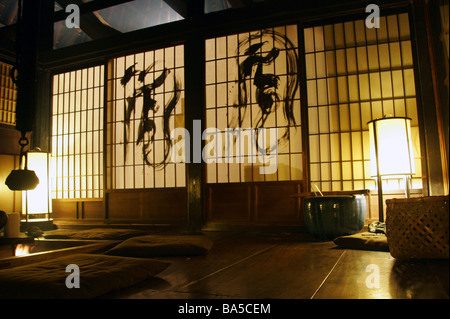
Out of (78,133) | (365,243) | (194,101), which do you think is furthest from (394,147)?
(78,133)

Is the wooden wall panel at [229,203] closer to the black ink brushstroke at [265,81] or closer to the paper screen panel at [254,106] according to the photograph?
the paper screen panel at [254,106]

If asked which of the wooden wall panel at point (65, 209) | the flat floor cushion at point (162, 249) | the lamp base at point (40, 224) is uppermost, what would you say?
the wooden wall panel at point (65, 209)

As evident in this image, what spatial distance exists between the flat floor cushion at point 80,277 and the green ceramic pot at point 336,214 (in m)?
1.79

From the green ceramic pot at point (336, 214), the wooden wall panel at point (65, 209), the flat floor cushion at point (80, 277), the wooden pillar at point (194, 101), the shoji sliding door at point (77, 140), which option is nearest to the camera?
the flat floor cushion at point (80, 277)

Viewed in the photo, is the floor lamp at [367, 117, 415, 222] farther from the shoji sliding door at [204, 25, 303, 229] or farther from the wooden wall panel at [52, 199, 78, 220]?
the wooden wall panel at [52, 199, 78, 220]

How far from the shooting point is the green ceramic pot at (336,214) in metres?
3.08

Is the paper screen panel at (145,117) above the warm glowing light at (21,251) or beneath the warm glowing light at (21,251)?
above

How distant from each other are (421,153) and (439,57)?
8.15 ft

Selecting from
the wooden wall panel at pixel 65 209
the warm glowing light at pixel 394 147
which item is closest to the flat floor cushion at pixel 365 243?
the warm glowing light at pixel 394 147

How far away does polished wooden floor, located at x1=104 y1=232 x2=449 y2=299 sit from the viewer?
131 cm

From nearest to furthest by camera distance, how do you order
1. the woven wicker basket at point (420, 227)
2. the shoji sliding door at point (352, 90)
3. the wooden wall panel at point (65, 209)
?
the woven wicker basket at point (420, 227), the shoji sliding door at point (352, 90), the wooden wall panel at point (65, 209)

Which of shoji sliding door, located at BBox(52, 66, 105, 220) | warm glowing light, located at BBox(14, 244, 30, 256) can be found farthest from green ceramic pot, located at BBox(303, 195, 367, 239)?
shoji sliding door, located at BBox(52, 66, 105, 220)
